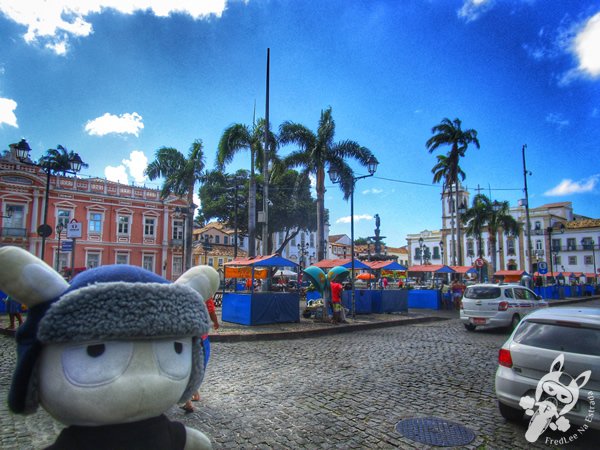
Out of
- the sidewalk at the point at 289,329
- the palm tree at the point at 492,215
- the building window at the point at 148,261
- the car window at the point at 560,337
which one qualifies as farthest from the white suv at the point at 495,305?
the building window at the point at 148,261

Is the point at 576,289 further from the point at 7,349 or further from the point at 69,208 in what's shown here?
the point at 69,208

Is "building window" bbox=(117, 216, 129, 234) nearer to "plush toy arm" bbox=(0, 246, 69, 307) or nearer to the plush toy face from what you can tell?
"plush toy arm" bbox=(0, 246, 69, 307)

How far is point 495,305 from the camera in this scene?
498 inches

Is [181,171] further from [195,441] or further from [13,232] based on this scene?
[195,441]

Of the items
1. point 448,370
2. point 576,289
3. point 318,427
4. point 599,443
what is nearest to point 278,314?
point 448,370

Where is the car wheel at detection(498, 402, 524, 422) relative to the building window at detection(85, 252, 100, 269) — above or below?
below

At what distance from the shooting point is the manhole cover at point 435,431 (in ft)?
14.4

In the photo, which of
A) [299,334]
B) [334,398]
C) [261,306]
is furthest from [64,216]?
[334,398]

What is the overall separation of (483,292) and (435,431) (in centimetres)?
952

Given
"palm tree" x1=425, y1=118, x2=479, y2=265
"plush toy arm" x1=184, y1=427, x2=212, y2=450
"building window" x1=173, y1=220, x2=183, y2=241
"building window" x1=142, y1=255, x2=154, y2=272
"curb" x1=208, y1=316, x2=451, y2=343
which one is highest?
"palm tree" x1=425, y1=118, x2=479, y2=265

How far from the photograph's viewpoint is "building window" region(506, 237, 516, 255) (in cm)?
7069

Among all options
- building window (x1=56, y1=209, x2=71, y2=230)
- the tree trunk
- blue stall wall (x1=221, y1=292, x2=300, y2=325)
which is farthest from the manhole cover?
building window (x1=56, y1=209, x2=71, y2=230)

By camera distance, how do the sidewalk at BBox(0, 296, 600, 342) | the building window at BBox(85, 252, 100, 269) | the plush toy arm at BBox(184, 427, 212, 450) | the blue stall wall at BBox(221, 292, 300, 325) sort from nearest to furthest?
the plush toy arm at BBox(184, 427, 212, 450) → the sidewalk at BBox(0, 296, 600, 342) → the blue stall wall at BBox(221, 292, 300, 325) → the building window at BBox(85, 252, 100, 269)

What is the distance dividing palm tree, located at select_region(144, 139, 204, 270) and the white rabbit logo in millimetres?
25948
